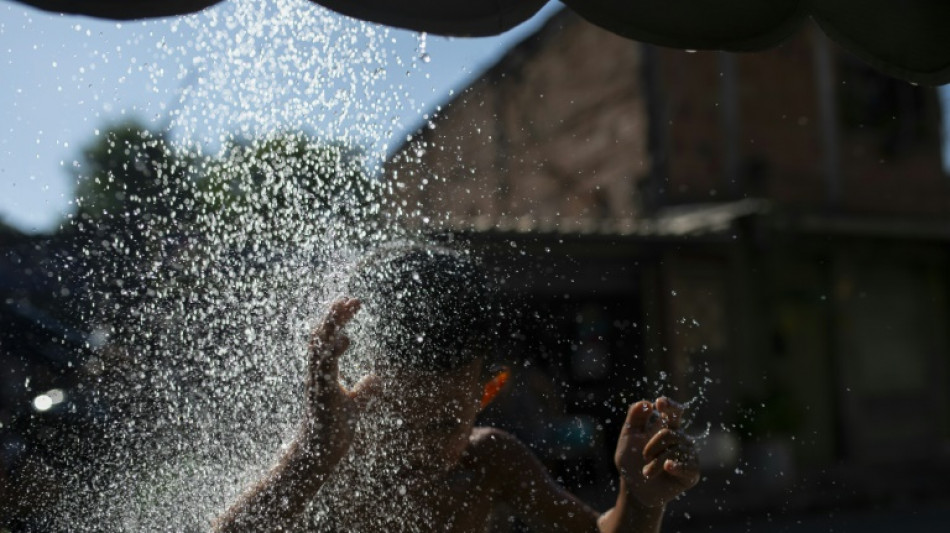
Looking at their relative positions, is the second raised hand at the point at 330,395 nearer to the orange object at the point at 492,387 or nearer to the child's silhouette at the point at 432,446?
the child's silhouette at the point at 432,446

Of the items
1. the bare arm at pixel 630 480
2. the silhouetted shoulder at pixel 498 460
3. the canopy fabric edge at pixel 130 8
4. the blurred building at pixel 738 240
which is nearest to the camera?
the canopy fabric edge at pixel 130 8

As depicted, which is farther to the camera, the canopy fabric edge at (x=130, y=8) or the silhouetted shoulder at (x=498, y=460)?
the silhouetted shoulder at (x=498, y=460)

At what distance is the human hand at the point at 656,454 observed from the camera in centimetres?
162

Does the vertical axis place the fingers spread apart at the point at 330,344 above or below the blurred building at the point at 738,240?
above

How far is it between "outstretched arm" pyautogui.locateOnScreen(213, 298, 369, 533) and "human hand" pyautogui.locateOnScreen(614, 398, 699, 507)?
52cm

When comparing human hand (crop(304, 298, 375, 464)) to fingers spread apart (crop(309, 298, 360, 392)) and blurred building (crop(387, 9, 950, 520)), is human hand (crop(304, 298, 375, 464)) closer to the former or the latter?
fingers spread apart (crop(309, 298, 360, 392))

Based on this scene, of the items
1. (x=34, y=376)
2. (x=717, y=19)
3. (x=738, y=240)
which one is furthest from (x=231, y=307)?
(x=738, y=240)

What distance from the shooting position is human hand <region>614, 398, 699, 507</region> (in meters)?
1.62

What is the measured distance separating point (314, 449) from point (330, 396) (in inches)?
4.0

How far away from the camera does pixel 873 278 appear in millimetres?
12047

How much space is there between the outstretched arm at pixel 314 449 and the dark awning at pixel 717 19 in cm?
55

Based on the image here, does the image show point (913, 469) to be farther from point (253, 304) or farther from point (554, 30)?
point (253, 304)

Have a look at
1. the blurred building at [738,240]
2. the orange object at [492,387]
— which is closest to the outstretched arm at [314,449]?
the orange object at [492,387]

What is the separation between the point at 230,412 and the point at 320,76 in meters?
1.18
